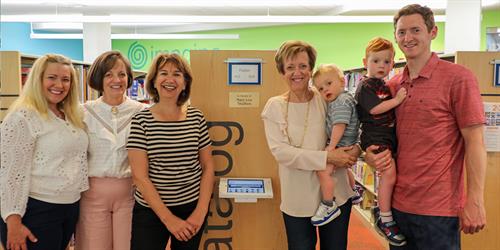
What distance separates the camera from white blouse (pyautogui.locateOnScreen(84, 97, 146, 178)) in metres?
2.10

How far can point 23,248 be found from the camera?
194cm

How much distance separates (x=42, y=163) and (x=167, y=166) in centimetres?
62

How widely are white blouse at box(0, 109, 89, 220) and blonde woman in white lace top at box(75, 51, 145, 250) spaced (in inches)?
2.5

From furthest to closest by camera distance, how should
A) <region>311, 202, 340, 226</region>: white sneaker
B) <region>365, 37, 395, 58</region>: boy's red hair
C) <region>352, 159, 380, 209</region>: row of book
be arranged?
<region>352, 159, 380, 209</region>: row of book, <region>365, 37, 395, 58</region>: boy's red hair, <region>311, 202, 340, 226</region>: white sneaker

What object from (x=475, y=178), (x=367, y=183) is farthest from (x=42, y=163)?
(x=367, y=183)

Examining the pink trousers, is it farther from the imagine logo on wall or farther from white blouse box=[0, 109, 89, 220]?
the imagine logo on wall

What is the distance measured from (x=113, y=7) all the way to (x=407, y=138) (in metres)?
8.09

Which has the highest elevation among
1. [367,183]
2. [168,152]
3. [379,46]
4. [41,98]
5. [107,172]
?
[379,46]

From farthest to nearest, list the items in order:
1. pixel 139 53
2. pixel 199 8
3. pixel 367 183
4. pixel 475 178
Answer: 1. pixel 139 53
2. pixel 199 8
3. pixel 367 183
4. pixel 475 178

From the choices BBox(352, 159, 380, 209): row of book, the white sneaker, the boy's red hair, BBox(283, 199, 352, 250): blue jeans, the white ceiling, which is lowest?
BBox(352, 159, 380, 209): row of book

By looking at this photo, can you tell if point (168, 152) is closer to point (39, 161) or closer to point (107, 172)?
point (107, 172)

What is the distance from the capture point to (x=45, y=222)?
199 centimetres

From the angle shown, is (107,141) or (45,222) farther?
(107,141)

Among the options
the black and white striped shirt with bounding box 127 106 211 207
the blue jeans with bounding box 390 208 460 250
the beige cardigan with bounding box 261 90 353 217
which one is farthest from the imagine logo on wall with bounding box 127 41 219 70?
the blue jeans with bounding box 390 208 460 250
